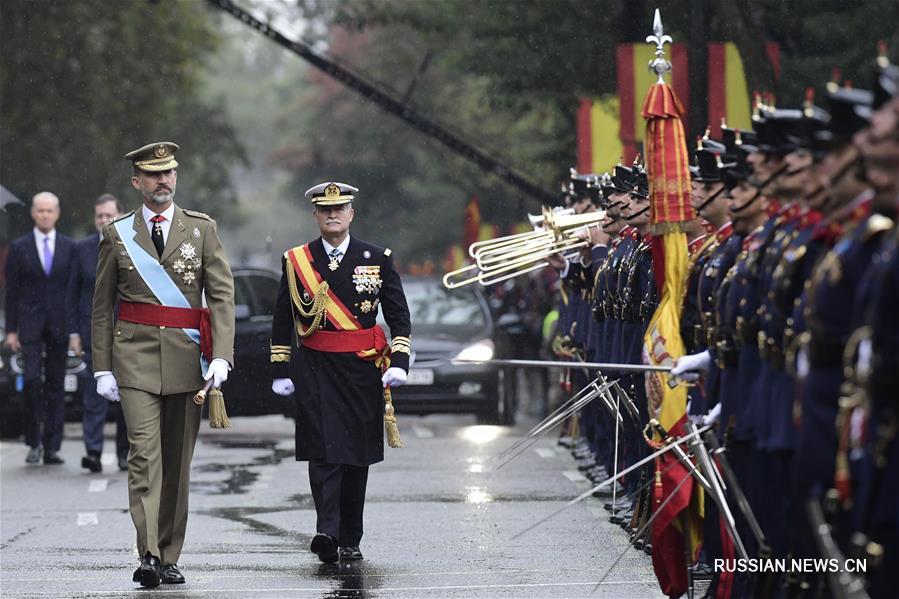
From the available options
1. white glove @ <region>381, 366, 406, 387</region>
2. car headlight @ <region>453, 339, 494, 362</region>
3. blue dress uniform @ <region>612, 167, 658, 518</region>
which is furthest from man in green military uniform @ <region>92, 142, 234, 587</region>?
car headlight @ <region>453, 339, 494, 362</region>

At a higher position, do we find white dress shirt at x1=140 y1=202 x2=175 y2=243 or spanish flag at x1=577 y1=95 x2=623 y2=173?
spanish flag at x1=577 y1=95 x2=623 y2=173

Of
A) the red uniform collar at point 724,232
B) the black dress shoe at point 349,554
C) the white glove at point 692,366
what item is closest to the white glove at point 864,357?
the white glove at point 692,366

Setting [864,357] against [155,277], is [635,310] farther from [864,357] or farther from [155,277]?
[864,357]

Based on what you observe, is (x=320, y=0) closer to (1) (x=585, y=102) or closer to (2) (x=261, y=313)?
(1) (x=585, y=102)

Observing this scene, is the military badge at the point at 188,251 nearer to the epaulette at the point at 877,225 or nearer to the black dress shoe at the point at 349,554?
the black dress shoe at the point at 349,554

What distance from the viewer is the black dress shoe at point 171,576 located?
10703 millimetres

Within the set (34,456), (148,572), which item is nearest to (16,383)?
(34,456)

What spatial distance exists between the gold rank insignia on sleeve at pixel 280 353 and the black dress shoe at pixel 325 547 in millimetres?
950

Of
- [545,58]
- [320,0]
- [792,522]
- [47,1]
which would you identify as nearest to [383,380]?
[792,522]

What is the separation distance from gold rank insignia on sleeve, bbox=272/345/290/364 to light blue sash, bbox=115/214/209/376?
2.31 ft

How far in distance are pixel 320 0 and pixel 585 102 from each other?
101 feet

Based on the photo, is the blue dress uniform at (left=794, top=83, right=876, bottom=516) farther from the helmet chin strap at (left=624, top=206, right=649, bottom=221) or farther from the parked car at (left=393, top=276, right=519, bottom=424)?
the parked car at (left=393, top=276, right=519, bottom=424)

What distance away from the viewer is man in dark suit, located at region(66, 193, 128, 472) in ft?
56.0

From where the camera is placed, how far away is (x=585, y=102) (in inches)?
977
